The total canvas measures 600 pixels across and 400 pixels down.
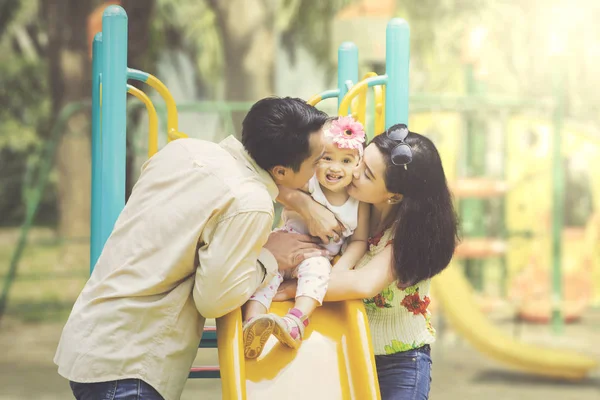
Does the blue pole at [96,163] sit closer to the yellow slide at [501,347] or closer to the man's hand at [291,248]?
the man's hand at [291,248]

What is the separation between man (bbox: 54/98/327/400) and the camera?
2.05 meters

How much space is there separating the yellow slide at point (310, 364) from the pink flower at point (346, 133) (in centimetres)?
42

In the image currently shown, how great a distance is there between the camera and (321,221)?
249 centimetres

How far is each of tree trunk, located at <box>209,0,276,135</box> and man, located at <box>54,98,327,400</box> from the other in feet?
24.1

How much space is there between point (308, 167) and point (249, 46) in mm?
7431

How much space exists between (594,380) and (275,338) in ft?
15.7

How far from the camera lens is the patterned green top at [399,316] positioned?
249cm

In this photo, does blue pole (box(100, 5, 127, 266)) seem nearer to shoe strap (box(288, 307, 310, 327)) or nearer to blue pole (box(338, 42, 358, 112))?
shoe strap (box(288, 307, 310, 327))

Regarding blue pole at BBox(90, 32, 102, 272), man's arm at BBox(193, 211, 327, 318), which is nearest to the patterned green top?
man's arm at BBox(193, 211, 327, 318)

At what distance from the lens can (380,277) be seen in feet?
7.89

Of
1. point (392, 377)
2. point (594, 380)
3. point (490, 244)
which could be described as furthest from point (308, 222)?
point (490, 244)

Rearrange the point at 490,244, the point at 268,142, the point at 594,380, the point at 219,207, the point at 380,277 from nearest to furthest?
the point at 219,207 → the point at 268,142 → the point at 380,277 → the point at 594,380 → the point at 490,244

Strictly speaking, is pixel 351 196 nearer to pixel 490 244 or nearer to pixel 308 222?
pixel 308 222

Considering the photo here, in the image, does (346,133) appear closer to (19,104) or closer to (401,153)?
(401,153)
